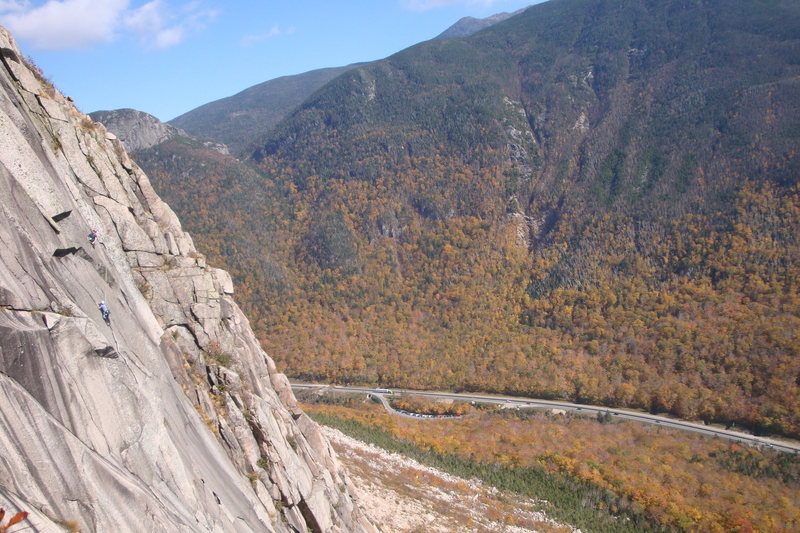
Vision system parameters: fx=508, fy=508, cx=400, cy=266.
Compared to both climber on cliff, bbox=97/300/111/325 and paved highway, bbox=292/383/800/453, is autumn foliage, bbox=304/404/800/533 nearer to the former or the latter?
paved highway, bbox=292/383/800/453

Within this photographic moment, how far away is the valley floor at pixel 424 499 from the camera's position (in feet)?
124

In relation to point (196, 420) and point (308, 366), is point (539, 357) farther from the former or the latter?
point (196, 420)

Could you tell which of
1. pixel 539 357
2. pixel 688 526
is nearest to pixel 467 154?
pixel 539 357

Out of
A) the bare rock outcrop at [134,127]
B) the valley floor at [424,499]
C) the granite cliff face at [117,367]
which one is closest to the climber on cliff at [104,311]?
the granite cliff face at [117,367]

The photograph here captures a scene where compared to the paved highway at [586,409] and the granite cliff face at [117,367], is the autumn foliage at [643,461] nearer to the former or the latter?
the paved highway at [586,409]

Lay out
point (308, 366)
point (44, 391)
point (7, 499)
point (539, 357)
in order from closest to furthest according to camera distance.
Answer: point (7, 499) < point (44, 391) < point (539, 357) < point (308, 366)

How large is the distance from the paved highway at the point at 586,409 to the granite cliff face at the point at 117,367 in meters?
73.0

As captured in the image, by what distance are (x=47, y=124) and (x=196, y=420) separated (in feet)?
39.7

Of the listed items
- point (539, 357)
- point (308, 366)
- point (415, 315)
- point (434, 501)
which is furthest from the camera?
point (415, 315)

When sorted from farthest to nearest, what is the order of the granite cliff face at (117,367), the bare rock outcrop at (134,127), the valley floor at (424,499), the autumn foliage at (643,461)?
the bare rock outcrop at (134,127)
the autumn foliage at (643,461)
the valley floor at (424,499)
the granite cliff face at (117,367)

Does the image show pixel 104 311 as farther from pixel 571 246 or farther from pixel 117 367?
pixel 571 246

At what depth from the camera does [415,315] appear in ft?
452

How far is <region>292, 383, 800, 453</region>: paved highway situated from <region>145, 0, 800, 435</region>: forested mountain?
10.1ft

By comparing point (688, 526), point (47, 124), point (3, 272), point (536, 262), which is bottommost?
point (688, 526)
